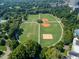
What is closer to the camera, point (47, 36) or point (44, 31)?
point (47, 36)

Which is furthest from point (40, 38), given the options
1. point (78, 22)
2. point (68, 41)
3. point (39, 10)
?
point (39, 10)

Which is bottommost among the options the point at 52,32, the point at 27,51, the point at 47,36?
the point at 52,32

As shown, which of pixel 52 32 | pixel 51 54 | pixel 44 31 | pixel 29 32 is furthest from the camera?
pixel 44 31

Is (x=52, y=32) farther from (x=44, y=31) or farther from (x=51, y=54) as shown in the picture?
(x=51, y=54)

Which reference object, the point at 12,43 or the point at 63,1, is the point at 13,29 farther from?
the point at 63,1

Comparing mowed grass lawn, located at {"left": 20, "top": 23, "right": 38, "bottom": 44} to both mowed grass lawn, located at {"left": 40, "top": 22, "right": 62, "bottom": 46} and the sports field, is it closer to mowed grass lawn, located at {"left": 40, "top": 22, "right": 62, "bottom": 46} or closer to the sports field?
the sports field

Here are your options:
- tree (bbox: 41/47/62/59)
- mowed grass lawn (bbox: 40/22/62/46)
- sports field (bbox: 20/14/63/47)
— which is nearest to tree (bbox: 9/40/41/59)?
tree (bbox: 41/47/62/59)

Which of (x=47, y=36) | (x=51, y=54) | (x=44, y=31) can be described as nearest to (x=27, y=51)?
(x=51, y=54)
